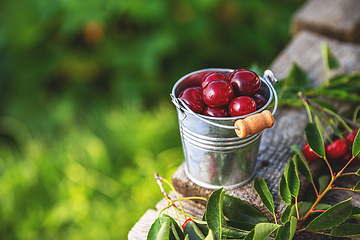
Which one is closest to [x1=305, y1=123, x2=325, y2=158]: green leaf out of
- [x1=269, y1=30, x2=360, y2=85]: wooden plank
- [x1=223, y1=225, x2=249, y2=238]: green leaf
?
[x1=223, y1=225, x2=249, y2=238]: green leaf

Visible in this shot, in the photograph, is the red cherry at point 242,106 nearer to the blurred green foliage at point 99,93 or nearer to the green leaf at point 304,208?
the green leaf at point 304,208

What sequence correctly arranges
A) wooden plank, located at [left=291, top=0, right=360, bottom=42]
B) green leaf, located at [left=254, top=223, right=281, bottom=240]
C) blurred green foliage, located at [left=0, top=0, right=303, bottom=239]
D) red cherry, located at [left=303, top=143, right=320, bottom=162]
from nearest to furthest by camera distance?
green leaf, located at [left=254, top=223, right=281, bottom=240], red cherry, located at [left=303, top=143, right=320, bottom=162], wooden plank, located at [left=291, top=0, right=360, bottom=42], blurred green foliage, located at [left=0, top=0, right=303, bottom=239]

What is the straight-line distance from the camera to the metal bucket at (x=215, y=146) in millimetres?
683

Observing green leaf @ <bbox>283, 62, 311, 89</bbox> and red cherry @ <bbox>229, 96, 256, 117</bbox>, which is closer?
red cherry @ <bbox>229, 96, 256, 117</bbox>

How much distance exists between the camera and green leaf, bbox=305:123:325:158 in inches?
28.0

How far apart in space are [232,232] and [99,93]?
A: 210 centimetres

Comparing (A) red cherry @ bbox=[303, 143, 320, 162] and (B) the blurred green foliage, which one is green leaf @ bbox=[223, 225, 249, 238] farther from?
(B) the blurred green foliage

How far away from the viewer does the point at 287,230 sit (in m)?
0.60

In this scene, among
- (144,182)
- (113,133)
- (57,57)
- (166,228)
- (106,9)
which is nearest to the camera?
(166,228)

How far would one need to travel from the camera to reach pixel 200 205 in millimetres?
805

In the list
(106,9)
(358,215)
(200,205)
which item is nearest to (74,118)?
(106,9)

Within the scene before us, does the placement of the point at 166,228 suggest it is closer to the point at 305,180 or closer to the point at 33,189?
the point at 305,180

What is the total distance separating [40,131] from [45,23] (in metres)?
0.80

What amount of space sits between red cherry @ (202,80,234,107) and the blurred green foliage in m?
1.09
